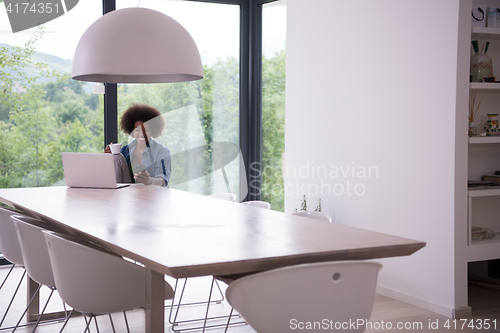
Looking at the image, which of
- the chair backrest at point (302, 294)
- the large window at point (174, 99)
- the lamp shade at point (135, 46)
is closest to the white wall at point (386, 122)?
the large window at point (174, 99)

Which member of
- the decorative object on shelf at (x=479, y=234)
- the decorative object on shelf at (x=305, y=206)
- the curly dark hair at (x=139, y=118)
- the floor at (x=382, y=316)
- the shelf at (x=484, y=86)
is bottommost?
the floor at (x=382, y=316)

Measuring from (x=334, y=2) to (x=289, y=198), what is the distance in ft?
6.49

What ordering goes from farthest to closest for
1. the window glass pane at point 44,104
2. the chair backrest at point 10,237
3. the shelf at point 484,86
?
1. the window glass pane at point 44,104
2. the shelf at point 484,86
3. the chair backrest at point 10,237

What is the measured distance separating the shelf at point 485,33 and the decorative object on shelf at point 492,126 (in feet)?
1.87

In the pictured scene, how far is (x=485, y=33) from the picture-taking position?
373 centimetres

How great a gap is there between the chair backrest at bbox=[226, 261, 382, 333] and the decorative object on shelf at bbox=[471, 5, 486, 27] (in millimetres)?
2727

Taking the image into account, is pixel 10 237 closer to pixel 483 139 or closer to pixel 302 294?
pixel 302 294

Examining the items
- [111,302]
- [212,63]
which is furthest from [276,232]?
[212,63]

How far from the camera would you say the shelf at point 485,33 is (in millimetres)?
3692

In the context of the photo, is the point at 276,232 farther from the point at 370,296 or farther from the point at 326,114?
the point at 326,114

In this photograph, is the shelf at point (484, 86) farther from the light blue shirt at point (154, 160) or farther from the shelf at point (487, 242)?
the light blue shirt at point (154, 160)

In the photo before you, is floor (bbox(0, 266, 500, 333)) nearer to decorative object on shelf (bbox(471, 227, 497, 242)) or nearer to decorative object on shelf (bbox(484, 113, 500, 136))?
decorative object on shelf (bbox(471, 227, 497, 242))

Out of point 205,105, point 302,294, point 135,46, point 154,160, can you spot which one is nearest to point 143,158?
point 154,160

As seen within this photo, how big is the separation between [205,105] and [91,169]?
8.82 feet
